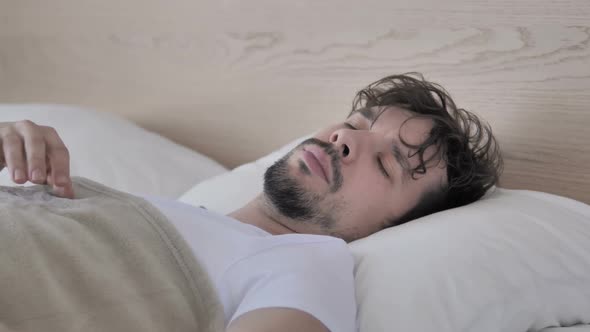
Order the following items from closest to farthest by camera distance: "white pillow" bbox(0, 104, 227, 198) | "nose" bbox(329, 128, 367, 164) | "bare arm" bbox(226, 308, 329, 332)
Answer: "bare arm" bbox(226, 308, 329, 332), "nose" bbox(329, 128, 367, 164), "white pillow" bbox(0, 104, 227, 198)

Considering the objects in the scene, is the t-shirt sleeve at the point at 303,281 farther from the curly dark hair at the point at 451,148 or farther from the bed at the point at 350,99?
the curly dark hair at the point at 451,148

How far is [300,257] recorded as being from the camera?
35.9 inches

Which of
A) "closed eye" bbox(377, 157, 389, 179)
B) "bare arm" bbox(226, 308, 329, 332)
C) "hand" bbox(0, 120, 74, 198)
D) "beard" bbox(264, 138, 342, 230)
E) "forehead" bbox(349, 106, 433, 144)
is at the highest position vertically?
"forehead" bbox(349, 106, 433, 144)

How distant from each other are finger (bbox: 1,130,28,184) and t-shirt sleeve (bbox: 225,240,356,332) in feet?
1.08

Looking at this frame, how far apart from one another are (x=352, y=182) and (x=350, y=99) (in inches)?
15.1

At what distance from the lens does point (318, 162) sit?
1.17 m

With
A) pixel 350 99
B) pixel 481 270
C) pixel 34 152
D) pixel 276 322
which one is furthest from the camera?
pixel 350 99

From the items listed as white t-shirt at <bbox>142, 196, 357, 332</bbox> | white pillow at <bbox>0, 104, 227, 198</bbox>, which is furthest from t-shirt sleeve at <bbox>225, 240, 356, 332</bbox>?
white pillow at <bbox>0, 104, 227, 198</bbox>

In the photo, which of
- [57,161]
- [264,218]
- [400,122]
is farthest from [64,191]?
[400,122]

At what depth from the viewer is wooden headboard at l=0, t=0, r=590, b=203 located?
1217 mm

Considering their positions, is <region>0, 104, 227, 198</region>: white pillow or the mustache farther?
<region>0, 104, 227, 198</region>: white pillow

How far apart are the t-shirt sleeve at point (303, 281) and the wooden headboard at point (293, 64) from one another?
494 mm

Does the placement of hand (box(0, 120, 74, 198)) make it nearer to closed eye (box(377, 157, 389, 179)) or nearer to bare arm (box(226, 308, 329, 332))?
bare arm (box(226, 308, 329, 332))

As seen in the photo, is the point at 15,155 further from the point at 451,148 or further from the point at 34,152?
the point at 451,148
